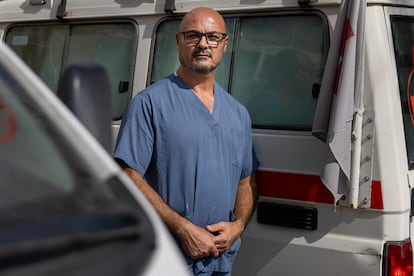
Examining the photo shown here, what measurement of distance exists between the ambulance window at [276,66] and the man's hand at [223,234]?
2.07 ft

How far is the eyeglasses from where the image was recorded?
10.3 ft

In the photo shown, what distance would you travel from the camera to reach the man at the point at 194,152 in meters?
2.94

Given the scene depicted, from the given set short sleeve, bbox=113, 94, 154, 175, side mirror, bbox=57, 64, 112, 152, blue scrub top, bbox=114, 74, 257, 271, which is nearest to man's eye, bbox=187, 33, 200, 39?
blue scrub top, bbox=114, 74, 257, 271

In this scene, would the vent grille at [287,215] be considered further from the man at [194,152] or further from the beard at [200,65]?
the beard at [200,65]

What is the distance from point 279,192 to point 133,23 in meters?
1.39

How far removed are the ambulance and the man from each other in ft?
0.95

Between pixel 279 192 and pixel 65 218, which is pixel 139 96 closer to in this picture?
pixel 279 192

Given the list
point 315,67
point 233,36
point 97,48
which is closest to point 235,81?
point 233,36

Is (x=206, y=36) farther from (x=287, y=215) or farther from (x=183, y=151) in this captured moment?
(x=287, y=215)

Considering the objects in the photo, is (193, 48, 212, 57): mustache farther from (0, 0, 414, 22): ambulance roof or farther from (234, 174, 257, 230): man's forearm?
(234, 174, 257, 230): man's forearm

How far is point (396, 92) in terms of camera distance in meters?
3.12

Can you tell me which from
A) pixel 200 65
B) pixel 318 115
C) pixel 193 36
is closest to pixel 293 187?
pixel 318 115

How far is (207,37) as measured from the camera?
313cm

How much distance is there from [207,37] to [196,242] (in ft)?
3.18
